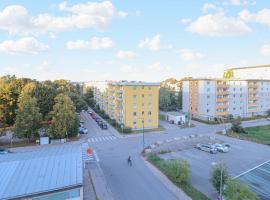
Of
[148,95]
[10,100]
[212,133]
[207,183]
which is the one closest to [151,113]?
[148,95]

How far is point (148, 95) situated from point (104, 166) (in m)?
23.4

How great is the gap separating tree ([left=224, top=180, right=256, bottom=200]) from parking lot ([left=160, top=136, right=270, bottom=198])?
370 cm

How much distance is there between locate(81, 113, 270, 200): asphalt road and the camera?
1866 cm

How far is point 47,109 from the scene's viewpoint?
133 ft

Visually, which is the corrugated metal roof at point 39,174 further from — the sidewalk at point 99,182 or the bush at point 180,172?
the bush at point 180,172

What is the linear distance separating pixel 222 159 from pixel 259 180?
7016mm

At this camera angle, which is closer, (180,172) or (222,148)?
(180,172)

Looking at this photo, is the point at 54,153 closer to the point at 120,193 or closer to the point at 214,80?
the point at 120,193

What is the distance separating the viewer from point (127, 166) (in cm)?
2467

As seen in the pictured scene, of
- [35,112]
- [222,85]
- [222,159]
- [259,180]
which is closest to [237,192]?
[259,180]

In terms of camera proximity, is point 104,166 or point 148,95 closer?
point 104,166

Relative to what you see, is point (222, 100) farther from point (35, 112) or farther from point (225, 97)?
point (35, 112)

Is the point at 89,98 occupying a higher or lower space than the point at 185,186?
higher

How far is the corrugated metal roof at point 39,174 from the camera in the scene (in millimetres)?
13269
